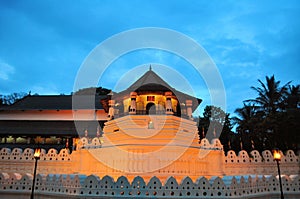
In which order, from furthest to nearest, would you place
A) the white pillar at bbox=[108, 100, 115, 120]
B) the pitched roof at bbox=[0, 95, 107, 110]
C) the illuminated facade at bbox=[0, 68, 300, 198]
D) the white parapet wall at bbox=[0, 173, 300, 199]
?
the pitched roof at bbox=[0, 95, 107, 110]
the white pillar at bbox=[108, 100, 115, 120]
the illuminated facade at bbox=[0, 68, 300, 198]
the white parapet wall at bbox=[0, 173, 300, 199]

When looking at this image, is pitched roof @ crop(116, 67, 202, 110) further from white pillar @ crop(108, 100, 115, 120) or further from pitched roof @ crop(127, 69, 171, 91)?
white pillar @ crop(108, 100, 115, 120)

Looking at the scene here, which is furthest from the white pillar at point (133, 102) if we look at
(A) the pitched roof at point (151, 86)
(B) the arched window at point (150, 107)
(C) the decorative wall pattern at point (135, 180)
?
(C) the decorative wall pattern at point (135, 180)

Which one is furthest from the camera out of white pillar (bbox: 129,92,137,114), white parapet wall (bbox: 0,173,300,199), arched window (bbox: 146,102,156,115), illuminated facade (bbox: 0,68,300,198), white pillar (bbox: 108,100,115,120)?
white pillar (bbox: 108,100,115,120)

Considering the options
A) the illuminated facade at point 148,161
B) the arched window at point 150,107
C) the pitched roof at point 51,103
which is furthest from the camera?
the pitched roof at point 51,103

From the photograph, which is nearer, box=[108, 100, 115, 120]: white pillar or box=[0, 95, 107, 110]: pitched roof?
box=[108, 100, 115, 120]: white pillar

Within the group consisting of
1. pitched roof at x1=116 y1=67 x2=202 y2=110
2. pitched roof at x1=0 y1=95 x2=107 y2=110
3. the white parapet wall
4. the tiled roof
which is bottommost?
the white parapet wall

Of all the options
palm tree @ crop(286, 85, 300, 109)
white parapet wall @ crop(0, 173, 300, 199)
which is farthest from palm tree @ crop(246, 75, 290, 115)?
white parapet wall @ crop(0, 173, 300, 199)

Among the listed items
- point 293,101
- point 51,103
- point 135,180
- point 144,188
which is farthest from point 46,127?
point 293,101

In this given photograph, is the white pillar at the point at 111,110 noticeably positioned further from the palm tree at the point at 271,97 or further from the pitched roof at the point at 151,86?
the palm tree at the point at 271,97

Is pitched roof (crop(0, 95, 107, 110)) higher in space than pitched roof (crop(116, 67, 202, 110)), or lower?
higher

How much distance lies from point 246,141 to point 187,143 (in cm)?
1548

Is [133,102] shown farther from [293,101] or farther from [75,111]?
[293,101]

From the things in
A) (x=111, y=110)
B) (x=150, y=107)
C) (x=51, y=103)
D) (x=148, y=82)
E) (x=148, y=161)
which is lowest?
(x=148, y=161)

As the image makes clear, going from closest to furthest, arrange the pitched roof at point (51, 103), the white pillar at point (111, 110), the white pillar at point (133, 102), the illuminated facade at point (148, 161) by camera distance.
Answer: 1. the illuminated facade at point (148, 161)
2. the white pillar at point (133, 102)
3. the white pillar at point (111, 110)
4. the pitched roof at point (51, 103)
